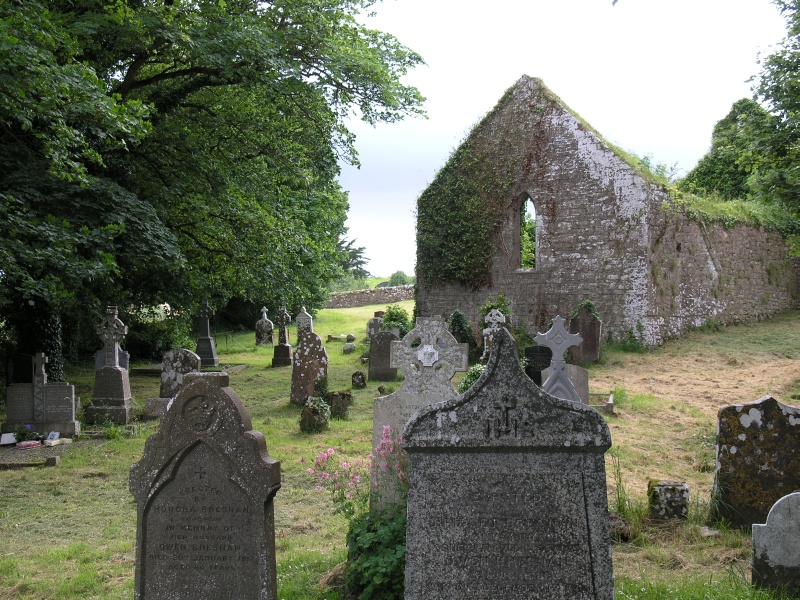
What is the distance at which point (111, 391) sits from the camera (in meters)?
12.7

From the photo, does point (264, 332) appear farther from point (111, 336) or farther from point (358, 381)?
point (111, 336)

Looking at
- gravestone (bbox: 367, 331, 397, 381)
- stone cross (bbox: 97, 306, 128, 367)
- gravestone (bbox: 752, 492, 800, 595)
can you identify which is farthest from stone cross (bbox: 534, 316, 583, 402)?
stone cross (bbox: 97, 306, 128, 367)

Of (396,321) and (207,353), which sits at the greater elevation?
(396,321)

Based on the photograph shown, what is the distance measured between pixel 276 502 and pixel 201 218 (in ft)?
29.1

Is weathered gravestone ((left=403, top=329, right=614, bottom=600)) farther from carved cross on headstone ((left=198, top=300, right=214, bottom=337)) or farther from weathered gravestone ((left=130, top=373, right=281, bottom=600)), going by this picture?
carved cross on headstone ((left=198, top=300, right=214, bottom=337))

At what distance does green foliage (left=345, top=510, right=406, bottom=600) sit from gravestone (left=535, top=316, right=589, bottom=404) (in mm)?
2245

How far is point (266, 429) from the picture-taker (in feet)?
37.3

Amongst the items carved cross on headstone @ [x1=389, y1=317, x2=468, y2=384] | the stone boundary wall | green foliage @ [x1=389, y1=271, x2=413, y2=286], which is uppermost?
green foliage @ [x1=389, y1=271, x2=413, y2=286]

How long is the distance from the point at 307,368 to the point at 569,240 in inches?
368

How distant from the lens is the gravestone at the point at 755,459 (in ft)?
19.3

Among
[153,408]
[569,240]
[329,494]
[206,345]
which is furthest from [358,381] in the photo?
[569,240]

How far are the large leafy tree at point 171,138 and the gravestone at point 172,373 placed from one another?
5.50 feet

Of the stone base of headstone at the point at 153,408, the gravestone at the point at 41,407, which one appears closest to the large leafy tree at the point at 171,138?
the gravestone at the point at 41,407

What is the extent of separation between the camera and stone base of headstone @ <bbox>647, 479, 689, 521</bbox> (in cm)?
614
